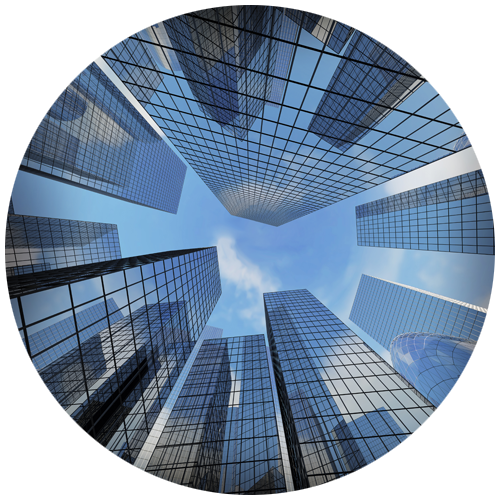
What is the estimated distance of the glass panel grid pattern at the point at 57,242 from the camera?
3756cm

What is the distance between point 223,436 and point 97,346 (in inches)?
918

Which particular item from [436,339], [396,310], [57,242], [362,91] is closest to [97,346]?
[362,91]

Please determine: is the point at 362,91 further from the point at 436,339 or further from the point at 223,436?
the point at 223,436

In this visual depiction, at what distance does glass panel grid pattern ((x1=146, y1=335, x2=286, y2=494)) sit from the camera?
59.7 feet

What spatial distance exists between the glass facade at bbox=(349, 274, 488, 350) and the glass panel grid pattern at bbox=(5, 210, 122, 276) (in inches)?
3174

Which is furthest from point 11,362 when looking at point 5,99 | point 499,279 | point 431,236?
point 431,236

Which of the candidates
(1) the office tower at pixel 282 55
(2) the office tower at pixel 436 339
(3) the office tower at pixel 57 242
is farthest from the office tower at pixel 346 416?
(3) the office tower at pixel 57 242

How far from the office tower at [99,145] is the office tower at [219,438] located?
2867cm

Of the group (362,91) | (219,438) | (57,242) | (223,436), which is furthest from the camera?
(57,242)

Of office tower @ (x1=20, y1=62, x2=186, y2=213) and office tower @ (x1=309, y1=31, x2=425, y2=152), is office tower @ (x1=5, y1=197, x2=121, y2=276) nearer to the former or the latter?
office tower @ (x1=20, y1=62, x2=186, y2=213)

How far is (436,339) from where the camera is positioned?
64.7 feet

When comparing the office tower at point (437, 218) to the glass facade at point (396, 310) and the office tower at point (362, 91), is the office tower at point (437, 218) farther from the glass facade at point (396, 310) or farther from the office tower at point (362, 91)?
A: the glass facade at point (396, 310)

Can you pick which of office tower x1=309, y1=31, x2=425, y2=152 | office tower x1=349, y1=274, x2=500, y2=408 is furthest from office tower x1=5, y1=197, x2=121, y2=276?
office tower x1=349, y1=274, x2=500, y2=408

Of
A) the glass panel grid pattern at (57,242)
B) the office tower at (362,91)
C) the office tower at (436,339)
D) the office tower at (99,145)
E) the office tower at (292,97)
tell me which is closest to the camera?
the office tower at (436,339)
